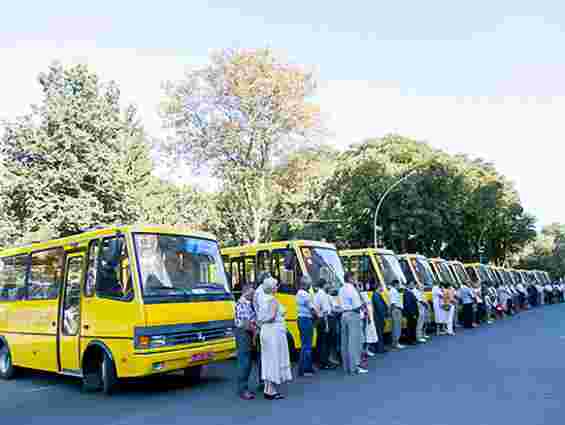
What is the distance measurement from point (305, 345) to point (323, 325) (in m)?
0.89

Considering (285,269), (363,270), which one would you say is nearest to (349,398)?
(285,269)

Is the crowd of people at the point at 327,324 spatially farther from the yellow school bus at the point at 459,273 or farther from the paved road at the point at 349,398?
the yellow school bus at the point at 459,273

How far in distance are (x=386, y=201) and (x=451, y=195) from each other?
171 inches

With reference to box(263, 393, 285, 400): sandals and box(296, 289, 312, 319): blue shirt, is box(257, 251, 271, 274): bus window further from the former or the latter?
box(263, 393, 285, 400): sandals

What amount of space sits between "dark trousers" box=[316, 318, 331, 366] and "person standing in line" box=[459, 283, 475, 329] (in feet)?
34.4

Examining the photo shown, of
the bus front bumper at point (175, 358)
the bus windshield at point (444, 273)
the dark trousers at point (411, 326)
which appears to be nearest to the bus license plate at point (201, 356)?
the bus front bumper at point (175, 358)

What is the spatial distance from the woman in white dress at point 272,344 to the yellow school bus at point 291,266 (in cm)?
369

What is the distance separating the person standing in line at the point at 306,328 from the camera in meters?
11.5

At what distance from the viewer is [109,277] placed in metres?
9.69

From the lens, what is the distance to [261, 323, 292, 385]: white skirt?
30.1ft

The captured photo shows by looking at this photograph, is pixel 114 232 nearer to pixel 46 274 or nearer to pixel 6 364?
pixel 46 274

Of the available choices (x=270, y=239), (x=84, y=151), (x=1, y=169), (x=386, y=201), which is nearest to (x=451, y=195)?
(x=386, y=201)

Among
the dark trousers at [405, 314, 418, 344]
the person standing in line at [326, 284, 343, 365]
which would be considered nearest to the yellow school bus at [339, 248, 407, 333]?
the dark trousers at [405, 314, 418, 344]

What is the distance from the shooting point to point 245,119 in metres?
29.9
